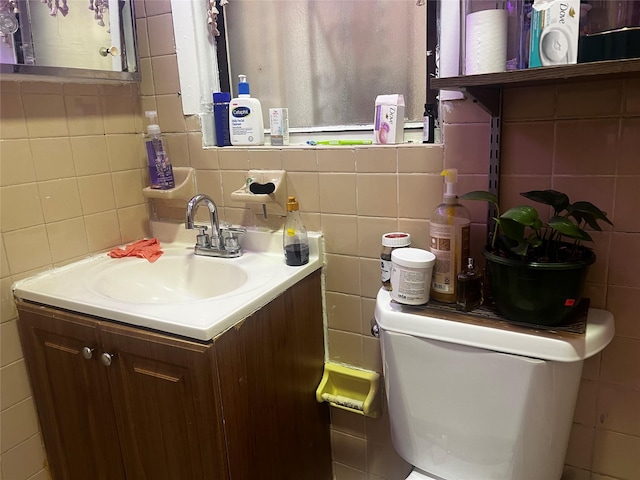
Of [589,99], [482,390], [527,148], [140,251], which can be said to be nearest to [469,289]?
[482,390]

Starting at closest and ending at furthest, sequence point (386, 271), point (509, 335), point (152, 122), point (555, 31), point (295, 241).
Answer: point (555, 31), point (509, 335), point (386, 271), point (295, 241), point (152, 122)

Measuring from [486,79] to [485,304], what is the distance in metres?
0.46

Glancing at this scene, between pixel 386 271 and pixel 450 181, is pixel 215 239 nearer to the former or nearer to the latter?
pixel 386 271

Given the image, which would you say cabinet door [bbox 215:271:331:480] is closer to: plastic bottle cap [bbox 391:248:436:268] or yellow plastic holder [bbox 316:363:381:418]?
yellow plastic holder [bbox 316:363:381:418]

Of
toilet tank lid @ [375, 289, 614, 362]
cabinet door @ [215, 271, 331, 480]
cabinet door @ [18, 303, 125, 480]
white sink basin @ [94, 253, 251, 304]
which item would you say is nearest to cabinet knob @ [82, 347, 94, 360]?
cabinet door @ [18, 303, 125, 480]

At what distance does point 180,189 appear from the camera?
1.44 meters

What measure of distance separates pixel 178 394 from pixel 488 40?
2.98ft

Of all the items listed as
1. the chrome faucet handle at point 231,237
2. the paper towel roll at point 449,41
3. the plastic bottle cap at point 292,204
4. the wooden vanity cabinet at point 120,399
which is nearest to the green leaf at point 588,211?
the paper towel roll at point 449,41

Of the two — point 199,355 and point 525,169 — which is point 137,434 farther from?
point 525,169

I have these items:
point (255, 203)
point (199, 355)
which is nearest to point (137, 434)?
point (199, 355)

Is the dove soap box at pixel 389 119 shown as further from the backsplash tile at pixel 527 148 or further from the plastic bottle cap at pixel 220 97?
the plastic bottle cap at pixel 220 97

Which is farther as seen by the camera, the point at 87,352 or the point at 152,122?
the point at 152,122

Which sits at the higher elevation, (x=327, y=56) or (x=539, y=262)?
(x=327, y=56)

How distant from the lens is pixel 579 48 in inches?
32.2
